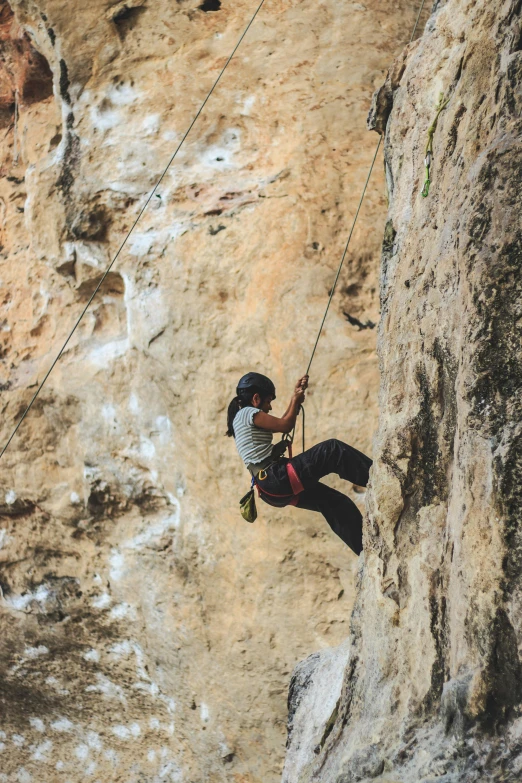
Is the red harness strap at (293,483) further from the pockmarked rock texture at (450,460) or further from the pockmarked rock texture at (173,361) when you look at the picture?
the pockmarked rock texture at (173,361)

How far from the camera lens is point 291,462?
16.7 ft

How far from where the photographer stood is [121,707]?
7.79 meters

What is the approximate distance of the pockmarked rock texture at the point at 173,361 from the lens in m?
6.55

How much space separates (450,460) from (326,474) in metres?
1.56

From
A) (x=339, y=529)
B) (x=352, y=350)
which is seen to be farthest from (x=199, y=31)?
(x=339, y=529)

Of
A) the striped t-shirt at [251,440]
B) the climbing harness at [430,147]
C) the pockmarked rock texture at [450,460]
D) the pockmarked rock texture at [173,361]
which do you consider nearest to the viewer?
the pockmarked rock texture at [450,460]

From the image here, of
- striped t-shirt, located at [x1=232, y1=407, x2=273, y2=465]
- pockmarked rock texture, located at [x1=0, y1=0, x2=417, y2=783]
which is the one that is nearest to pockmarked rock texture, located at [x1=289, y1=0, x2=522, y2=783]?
striped t-shirt, located at [x1=232, y1=407, x2=273, y2=465]

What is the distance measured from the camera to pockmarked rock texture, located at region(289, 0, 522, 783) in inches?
114

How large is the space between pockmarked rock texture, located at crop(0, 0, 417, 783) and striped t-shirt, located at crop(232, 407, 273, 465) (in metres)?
1.06

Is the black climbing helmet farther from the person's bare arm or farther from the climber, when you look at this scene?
the person's bare arm

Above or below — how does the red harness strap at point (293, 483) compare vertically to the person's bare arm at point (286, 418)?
below

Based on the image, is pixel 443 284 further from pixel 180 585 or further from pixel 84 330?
pixel 84 330

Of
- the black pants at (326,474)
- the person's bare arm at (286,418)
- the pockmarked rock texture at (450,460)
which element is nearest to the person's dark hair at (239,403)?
the person's bare arm at (286,418)

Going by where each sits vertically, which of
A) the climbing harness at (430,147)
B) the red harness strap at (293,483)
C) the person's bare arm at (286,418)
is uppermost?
the climbing harness at (430,147)
